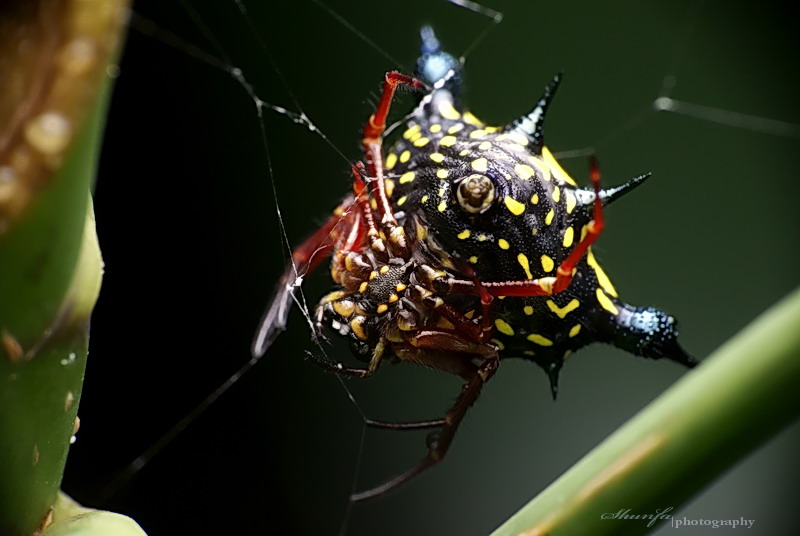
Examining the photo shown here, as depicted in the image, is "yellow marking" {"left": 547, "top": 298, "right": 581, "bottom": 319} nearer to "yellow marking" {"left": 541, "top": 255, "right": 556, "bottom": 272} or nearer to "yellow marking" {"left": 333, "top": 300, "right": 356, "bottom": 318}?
"yellow marking" {"left": 541, "top": 255, "right": 556, "bottom": 272}

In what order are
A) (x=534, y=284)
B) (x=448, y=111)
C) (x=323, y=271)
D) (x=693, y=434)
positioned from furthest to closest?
(x=323, y=271), (x=448, y=111), (x=534, y=284), (x=693, y=434)

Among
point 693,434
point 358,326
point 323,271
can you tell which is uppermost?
point 693,434

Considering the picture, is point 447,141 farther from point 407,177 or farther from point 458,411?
point 458,411

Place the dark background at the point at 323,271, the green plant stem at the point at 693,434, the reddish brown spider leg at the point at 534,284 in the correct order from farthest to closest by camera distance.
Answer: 1. the dark background at the point at 323,271
2. the reddish brown spider leg at the point at 534,284
3. the green plant stem at the point at 693,434

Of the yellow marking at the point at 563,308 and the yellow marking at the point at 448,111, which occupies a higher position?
the yellow marking at the point at 448,111

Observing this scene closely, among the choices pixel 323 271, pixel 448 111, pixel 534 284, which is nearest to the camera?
pixel 534 284

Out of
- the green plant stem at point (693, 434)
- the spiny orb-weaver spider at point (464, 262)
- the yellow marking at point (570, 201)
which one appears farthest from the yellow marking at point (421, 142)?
the green plant stem at point (693, 434)

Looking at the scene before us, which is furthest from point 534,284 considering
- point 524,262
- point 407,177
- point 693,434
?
point 693,434

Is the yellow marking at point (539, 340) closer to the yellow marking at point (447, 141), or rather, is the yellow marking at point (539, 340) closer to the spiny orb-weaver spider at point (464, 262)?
the spiny orb-weaver spider at point (464, 262)
